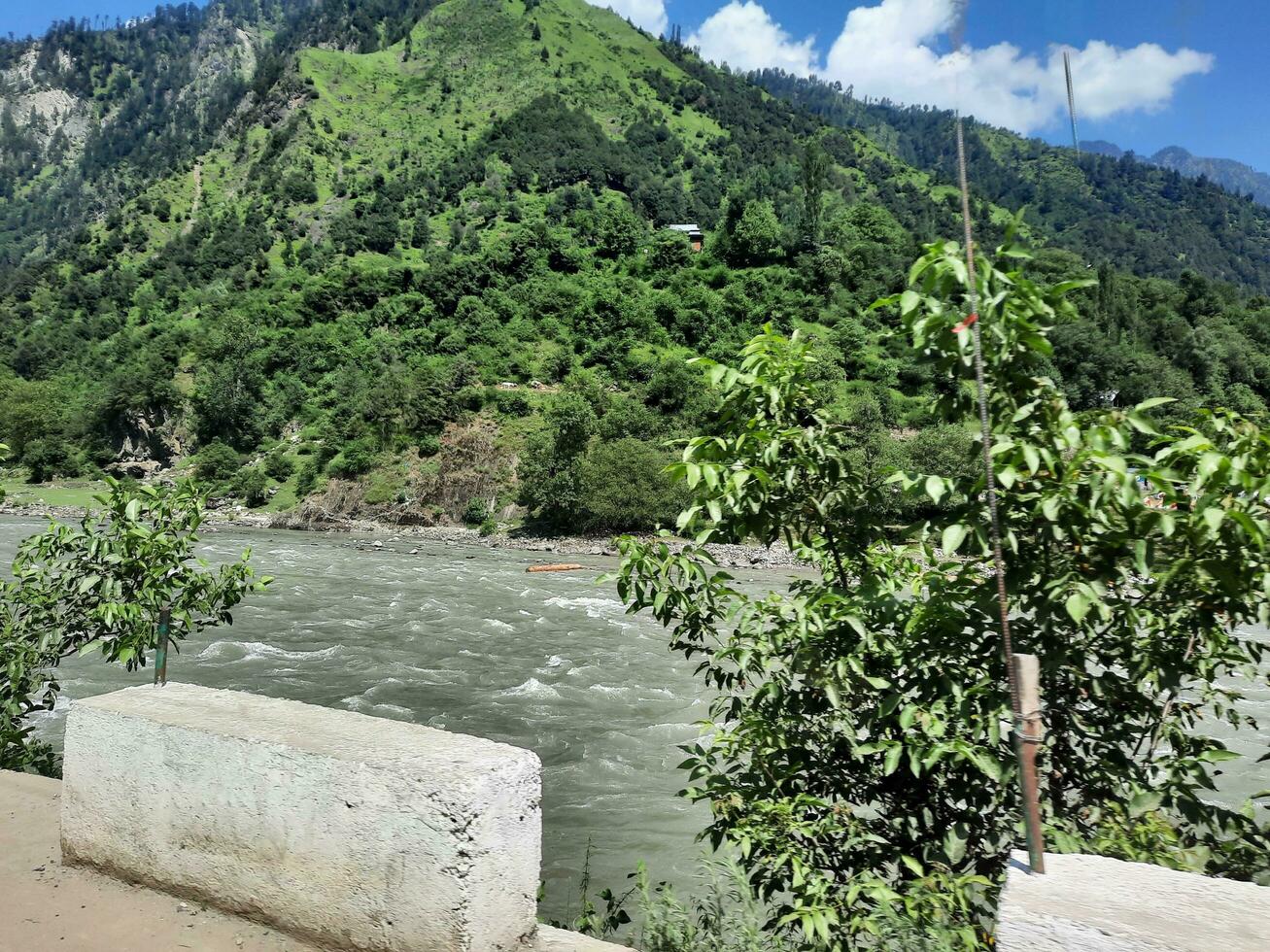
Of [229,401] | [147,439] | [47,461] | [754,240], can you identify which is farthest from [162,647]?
[754,240]

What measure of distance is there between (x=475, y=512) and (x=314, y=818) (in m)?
44.1

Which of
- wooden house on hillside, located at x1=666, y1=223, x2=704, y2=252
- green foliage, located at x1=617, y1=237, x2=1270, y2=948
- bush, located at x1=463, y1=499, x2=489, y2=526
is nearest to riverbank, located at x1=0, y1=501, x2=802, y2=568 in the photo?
bush, located at x1=463, y1=499, x2=489, y2=526

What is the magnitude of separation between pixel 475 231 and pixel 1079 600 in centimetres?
9279

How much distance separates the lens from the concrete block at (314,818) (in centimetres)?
260

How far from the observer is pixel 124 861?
3.27 m

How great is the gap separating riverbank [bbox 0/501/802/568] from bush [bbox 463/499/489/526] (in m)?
0.73

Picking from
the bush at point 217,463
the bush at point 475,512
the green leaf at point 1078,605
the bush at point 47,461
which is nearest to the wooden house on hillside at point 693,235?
the bush at point 475,512

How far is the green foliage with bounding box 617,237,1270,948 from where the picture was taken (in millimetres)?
2615

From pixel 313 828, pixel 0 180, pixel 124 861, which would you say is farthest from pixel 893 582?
pixel 0 180

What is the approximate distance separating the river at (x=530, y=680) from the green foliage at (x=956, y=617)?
15.9 ft

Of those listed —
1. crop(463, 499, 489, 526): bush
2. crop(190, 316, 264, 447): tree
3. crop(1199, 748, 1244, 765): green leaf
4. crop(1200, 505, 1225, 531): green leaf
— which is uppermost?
crop(190, 316, 264, 447): tree

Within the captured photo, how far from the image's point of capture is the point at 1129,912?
1.95m

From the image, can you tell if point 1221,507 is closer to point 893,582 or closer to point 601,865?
point 893,582

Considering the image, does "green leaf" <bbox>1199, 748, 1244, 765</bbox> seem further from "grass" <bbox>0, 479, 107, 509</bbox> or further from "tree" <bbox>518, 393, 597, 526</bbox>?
"grass" <bbox>0, 479, 107, 509</bbox>
